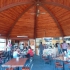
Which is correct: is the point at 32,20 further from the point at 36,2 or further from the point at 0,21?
the point at 36,2

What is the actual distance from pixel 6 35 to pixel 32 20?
3.84 m

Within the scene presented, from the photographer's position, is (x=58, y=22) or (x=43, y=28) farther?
(x=43, y=28)

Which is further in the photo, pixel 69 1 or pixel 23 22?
pixel 23 22

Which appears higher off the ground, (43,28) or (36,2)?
(36,2)

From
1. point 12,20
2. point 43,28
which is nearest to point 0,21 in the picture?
point 12,20

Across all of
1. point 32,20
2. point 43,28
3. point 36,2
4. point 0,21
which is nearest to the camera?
point 36,2

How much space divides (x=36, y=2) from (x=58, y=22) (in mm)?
4943

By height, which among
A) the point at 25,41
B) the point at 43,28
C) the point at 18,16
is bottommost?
the point at 25,41

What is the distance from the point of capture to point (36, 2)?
424 inches

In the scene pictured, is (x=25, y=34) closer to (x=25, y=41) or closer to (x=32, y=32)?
(x=32, y=32)

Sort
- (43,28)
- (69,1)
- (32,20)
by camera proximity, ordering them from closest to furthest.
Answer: (69,1) < (32,20) < (43,28)

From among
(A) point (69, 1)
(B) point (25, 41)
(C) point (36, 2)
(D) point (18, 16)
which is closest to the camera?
(A) point (69, 1)

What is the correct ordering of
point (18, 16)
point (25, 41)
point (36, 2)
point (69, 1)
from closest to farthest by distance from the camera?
point (69, 1) → point (36, 2) → point (18, 16) → point (25, 41)

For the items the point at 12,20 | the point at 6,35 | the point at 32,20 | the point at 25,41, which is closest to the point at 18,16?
the point at 12,20
